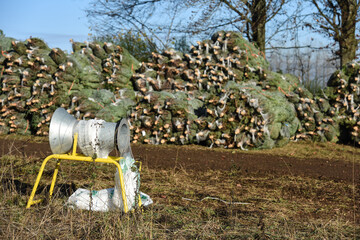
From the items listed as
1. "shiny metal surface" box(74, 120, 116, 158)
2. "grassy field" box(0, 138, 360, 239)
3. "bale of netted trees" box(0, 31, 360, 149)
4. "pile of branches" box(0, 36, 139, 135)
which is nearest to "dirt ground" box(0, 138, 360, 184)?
"grassy field" box(0, 138, 360, 239)

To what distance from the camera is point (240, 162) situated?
5.90 m

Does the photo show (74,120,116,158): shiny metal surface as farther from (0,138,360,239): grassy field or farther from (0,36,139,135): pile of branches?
(0,36,139,135): pile of branches

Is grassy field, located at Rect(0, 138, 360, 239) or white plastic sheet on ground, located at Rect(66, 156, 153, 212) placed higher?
white plastic sheet on ground, located at Rect(66, 156, 153, 212)

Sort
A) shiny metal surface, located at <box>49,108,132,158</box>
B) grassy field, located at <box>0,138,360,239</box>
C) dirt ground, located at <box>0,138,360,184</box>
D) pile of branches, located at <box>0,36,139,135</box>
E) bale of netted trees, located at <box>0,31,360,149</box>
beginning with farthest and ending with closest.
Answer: pile of branches, located at <box>0,36,139,135</box>, bale of netted trees, located at <box>0,31,360,149</box>, dirt ground, located at <box>0,138,360,184</box>, shiny metal surface, located at <box>49,108,132,158</box>, grassy field, located at <box>0,138,360,239</box>

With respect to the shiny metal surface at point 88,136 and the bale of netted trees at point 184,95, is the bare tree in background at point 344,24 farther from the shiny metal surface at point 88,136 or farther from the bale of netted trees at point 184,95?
the shiny metal surface at point 88,136

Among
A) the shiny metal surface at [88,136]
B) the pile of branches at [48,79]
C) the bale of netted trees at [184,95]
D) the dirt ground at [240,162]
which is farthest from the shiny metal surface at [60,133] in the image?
the pile of branches at [48,79]

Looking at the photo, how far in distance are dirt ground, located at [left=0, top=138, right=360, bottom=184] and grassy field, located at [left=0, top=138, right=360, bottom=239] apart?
0.25m

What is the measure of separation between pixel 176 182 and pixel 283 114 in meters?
3.62

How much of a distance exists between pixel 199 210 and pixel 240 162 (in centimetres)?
250

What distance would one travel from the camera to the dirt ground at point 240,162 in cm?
525

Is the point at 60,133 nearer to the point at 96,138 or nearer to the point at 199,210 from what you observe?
the point at 96,138

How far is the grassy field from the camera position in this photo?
9.23 ft

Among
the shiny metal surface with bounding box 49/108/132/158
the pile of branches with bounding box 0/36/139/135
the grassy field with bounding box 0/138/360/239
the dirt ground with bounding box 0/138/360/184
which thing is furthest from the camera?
the pile of branches with bounding box 0/36/139/135

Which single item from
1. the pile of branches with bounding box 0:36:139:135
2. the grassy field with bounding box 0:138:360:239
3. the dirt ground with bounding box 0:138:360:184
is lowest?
the grassy field with bounding box 0:138:360:239
